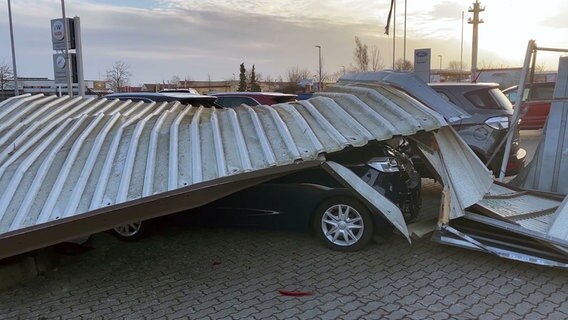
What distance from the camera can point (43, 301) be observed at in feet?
13.8

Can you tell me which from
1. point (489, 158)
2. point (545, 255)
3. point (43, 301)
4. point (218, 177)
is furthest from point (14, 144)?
point (489, 158)

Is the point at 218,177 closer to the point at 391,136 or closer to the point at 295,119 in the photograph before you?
the point at 295,119

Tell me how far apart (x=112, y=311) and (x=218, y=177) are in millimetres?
1512

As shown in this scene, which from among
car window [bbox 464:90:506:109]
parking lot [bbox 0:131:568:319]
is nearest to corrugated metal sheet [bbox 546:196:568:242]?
parking lot [bbox 0:131:568:319]

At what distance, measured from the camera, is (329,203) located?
5.30m

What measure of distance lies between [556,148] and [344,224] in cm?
358

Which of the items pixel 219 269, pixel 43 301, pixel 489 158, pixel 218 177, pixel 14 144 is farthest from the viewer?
pixel 489 158

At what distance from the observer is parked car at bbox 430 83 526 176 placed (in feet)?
24.3

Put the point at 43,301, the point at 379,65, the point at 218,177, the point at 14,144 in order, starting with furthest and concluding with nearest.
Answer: the point at 379,65
the point at 14,144
the point at 43,301
the point at 218,177

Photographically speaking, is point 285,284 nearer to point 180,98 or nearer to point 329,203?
point 329,203

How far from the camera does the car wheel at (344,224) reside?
517 cm

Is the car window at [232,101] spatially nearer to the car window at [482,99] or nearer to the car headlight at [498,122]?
the car window at [482,99]

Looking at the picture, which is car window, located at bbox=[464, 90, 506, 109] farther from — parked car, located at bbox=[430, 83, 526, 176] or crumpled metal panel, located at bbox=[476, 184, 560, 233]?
crumpled metal panel, located at bbox=[476, 184, 560, 233]

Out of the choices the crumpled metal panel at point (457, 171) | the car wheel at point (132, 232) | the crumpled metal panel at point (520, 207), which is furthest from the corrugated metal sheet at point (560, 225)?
the car wheel at point (132, 232)
